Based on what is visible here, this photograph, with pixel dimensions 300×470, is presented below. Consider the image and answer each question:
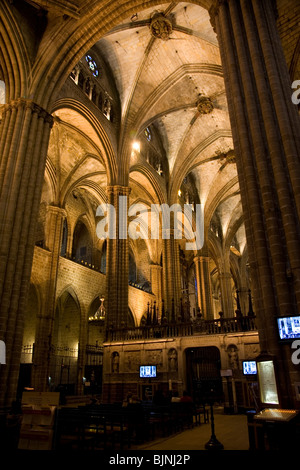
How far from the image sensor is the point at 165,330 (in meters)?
12.9

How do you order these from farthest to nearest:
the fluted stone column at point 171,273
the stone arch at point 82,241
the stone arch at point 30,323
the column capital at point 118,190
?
the stone arch at point 82,241 → the stone arch at point 30,323 → the fluted stone column at point 171,273 → the column capital at point 118,190

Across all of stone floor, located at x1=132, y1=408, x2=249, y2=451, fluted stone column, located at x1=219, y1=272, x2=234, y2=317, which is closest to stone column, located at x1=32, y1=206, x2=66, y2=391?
stone floor, located at x1=132, y1=408, x2=249, y2=451

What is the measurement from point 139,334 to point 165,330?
114 cm

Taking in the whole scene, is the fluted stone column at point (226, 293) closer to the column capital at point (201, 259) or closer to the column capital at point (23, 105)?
the column capital at point (201, 259)

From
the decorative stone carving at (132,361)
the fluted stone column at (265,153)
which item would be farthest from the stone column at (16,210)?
the fluted stone column at (265,153)

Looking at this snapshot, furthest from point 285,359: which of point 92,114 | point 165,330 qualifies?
point 92,114

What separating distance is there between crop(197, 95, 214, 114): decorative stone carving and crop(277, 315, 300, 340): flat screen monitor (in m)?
17.3

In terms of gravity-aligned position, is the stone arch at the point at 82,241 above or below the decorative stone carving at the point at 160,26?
below

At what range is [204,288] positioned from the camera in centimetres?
2466

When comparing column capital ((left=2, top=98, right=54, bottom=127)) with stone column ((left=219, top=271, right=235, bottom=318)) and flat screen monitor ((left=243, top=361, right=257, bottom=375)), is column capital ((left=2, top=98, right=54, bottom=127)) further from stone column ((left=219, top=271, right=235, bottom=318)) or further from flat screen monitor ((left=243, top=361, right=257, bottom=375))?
stone column ((left=219, top=271, right=235, bottom=318))

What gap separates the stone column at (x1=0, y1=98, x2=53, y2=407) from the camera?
359 inches

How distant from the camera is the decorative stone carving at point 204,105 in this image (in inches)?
797

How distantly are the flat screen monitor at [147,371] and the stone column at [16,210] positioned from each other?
4520mm
